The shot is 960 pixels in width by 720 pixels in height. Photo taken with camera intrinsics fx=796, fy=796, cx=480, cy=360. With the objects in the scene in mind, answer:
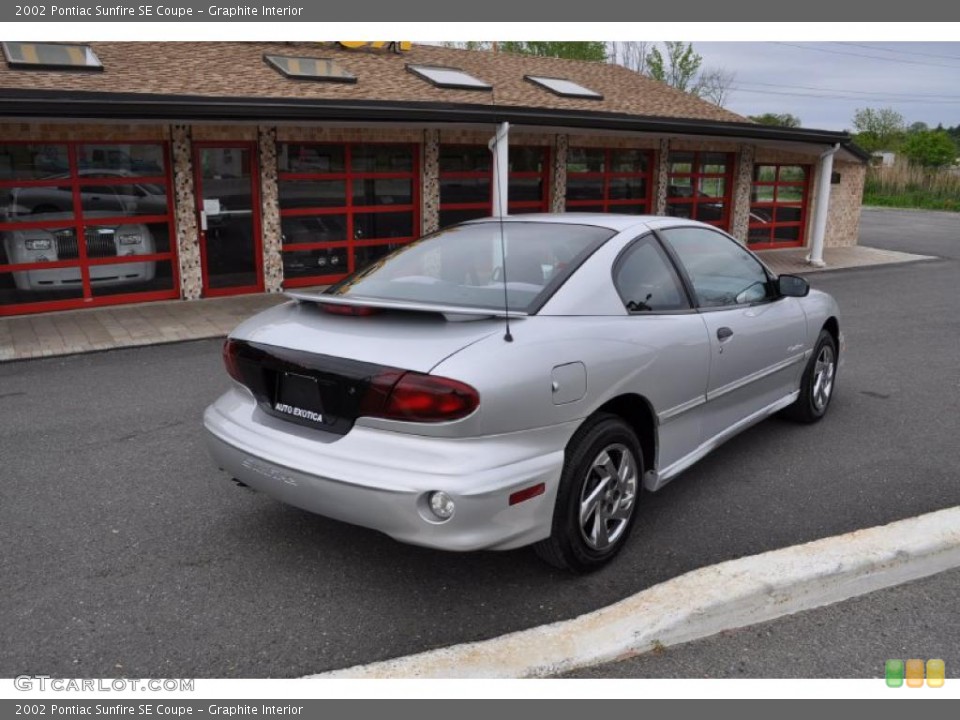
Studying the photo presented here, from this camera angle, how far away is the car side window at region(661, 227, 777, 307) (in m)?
4.42

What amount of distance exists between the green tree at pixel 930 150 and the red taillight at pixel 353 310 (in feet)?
168

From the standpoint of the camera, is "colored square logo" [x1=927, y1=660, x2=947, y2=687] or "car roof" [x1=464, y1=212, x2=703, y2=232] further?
"car roof" [x1=464, y1=212, x2=703, y2=232]

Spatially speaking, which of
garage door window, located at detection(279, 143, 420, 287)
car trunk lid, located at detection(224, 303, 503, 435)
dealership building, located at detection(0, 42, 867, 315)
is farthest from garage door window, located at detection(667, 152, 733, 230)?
car trunk lid, located at detection(224, 303, 503, 435)

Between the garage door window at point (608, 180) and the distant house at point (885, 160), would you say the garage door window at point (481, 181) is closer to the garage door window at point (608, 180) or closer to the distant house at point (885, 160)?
the garage door window at point (608, 180)

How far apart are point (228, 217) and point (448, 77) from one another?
5.34 meters

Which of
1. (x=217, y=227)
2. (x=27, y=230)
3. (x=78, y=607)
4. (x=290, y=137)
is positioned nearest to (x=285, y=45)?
(x=290, y=137)

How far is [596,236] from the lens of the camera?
4.04 meters

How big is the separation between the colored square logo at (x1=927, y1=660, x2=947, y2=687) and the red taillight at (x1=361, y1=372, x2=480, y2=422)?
6.27 ft

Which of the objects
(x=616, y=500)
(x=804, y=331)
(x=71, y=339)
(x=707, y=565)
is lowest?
(x=71, y=339)

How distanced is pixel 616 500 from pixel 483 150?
1166cm

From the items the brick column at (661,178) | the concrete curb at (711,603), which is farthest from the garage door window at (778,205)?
the concrete curb at (711,603)

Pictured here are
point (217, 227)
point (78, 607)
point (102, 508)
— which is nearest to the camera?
point (78, 607)

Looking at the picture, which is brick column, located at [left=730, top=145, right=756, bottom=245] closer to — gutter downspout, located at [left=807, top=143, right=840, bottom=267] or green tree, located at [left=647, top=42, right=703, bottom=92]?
gutter downspout, located at [left=807, top=143, right=840, bottom=267]

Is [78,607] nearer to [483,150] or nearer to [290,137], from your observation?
[290,137]
